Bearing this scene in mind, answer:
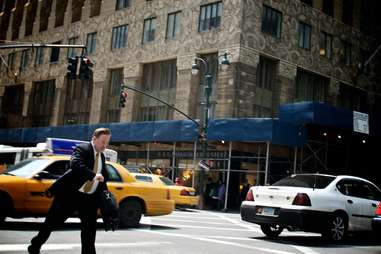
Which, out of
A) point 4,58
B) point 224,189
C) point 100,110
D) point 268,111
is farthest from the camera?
point 4,58

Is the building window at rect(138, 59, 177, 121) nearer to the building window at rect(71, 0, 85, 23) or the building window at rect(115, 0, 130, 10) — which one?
the building window at rect(115, 0, 130, 10)

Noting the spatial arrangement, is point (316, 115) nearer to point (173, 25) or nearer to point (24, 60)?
point (173, 25)

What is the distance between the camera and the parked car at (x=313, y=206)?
9680 mm

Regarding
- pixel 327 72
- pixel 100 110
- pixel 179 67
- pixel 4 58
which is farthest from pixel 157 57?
pixel 4 58

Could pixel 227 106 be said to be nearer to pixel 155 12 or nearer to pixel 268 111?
pixel 268 111

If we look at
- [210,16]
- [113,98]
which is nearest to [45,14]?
[113,98]

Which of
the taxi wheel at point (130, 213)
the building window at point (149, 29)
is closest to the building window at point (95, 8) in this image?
the building window at point (149, 29)

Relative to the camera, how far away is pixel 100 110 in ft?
124

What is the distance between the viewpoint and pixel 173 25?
111ft

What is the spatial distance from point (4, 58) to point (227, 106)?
31.8 meters

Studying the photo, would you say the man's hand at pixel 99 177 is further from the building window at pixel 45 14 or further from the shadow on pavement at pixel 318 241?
the building window at pixel 45 14

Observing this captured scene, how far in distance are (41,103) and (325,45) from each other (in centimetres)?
2560

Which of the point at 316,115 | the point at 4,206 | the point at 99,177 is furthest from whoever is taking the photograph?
the point at 316,115

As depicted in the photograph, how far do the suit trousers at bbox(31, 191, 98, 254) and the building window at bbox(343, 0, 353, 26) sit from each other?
3583cm
